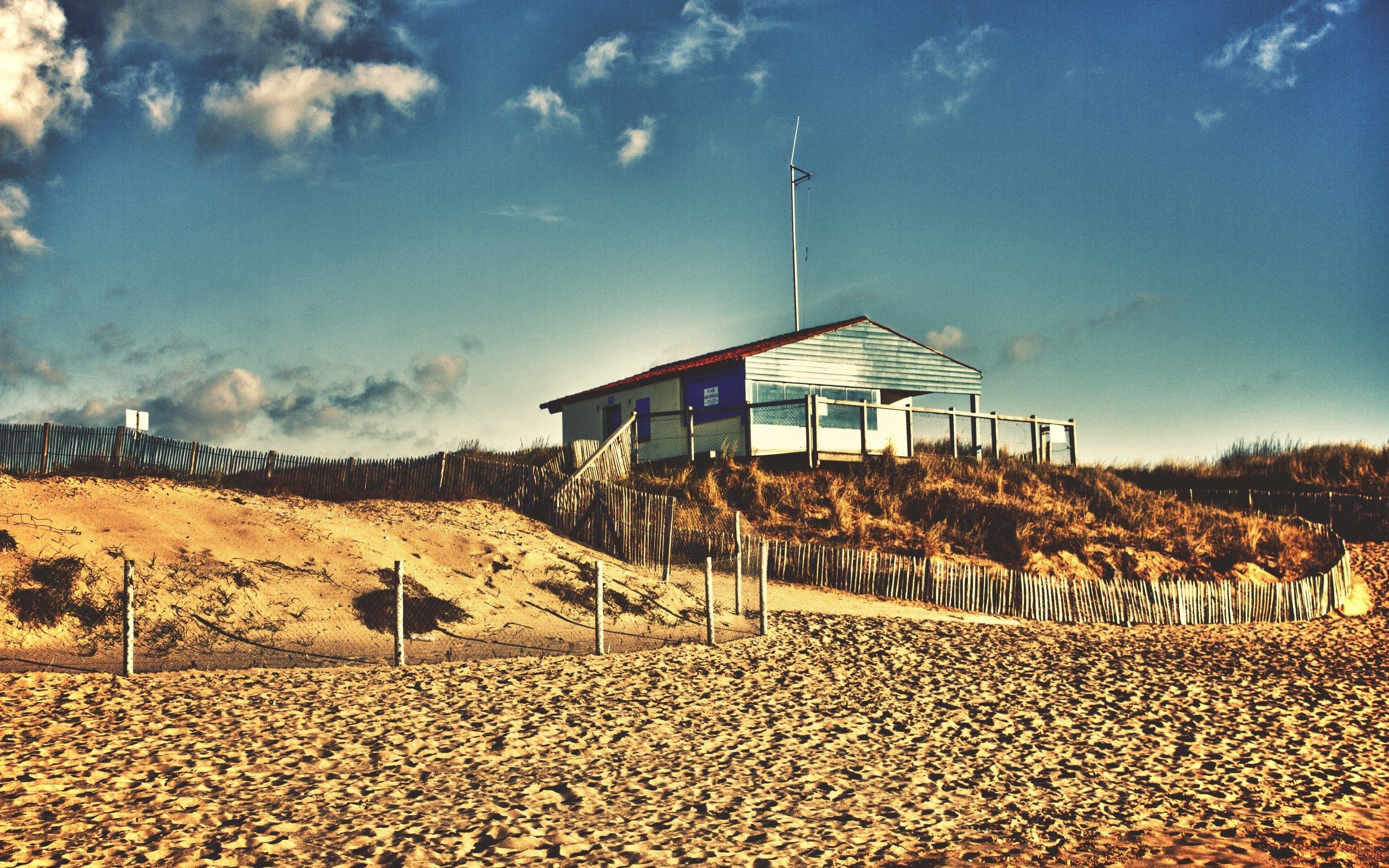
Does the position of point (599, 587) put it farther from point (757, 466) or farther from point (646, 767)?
point (757, 466)

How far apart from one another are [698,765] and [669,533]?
11.3m

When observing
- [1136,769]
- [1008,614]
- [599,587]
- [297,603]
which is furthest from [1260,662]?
[297,603]

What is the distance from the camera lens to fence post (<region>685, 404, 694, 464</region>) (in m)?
27.0

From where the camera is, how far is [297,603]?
1486 centimetres

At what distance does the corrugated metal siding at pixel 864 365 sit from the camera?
29141mm

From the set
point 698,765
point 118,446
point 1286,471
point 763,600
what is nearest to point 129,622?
point 698,765

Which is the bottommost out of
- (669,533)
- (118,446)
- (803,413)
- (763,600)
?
(763,600)

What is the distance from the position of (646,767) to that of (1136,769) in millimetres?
4752

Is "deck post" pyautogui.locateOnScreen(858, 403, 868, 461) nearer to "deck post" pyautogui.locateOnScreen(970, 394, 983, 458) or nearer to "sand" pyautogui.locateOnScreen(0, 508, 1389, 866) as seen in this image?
"deck post" pyautogui.locateOnScreen(970, 394, 983, 458)

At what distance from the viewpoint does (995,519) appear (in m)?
23.5

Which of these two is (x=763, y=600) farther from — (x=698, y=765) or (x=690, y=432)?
(x=690, y=432)

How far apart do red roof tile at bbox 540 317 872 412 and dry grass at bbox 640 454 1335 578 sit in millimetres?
4399

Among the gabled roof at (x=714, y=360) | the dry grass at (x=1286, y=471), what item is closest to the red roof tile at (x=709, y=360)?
the gabled roof at (x=714, y=360)

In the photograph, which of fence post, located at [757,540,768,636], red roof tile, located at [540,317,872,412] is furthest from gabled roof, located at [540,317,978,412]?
fence post, located at [757,540,768,636]
